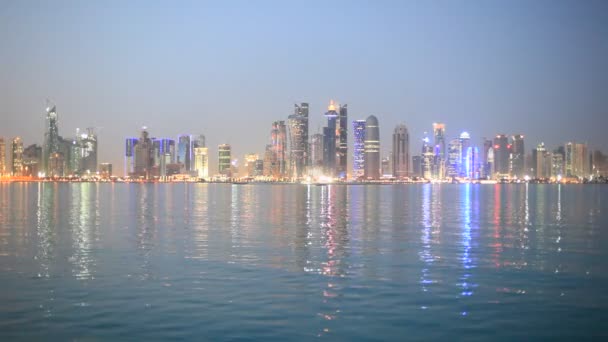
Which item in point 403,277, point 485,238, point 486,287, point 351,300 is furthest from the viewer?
point 485,238

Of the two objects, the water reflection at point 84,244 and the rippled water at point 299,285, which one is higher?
the water reflection at point 84,244

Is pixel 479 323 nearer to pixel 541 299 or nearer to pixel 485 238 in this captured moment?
pixel 541 299

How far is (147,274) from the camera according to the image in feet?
90.9

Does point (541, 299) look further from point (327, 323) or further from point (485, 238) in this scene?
point (485, 238)

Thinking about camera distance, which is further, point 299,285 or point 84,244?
point 84,244

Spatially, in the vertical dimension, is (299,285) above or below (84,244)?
below

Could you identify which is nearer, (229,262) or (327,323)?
(327,323)

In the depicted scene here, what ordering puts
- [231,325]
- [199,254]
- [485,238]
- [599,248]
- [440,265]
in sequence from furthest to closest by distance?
[485,238], [599,248], [199,254], [440,265], [231,325]

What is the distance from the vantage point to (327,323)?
19125mm

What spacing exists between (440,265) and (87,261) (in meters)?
19.2

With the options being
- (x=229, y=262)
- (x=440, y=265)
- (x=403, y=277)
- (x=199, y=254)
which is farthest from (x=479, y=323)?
(x=199, y=254)

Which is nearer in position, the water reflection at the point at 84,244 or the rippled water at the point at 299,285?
the rippled water at the point at 299,285

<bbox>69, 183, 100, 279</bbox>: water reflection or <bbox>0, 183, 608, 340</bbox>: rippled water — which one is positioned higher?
<bbox>69, 183, 100, 279</bbox>: water reflection

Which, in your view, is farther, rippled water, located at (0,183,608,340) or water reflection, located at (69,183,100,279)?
water reflection, located at (69,183,100,279)
